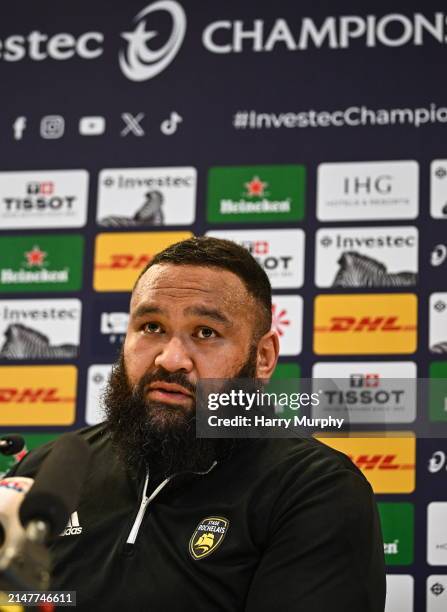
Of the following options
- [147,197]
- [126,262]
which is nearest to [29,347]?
[126,262]

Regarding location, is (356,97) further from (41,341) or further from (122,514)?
(122,514)

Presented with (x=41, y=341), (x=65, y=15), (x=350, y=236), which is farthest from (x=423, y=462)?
(x=65, y=15)

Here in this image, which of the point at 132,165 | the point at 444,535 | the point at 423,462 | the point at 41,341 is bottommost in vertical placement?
the point at 444,535

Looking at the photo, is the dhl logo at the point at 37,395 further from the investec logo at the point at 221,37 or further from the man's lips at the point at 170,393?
the man's lips at the point at 170,393

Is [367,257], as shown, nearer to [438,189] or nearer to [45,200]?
[438,189]

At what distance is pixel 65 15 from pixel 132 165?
789 mm

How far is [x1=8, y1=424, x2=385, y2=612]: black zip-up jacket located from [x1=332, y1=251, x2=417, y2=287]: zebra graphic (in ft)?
4.62

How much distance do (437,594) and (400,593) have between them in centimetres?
13

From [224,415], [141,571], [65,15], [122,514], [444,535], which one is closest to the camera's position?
[141,571]

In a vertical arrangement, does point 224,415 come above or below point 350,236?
below

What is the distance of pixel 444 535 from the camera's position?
3.81 meters

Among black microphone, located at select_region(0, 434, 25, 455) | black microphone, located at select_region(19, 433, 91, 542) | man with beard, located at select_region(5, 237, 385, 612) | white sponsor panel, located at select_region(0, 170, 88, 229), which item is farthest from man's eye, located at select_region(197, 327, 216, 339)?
white sponsor panel, located at select_region(0, 170, 88, 229)

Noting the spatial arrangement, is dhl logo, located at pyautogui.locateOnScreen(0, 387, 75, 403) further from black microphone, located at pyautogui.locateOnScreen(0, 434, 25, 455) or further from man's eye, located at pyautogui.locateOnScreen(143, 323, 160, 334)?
black microphone, located at pyautogui.locateOnScreen(0, 434, 25, 455)

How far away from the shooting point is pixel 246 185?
425 centimetres
